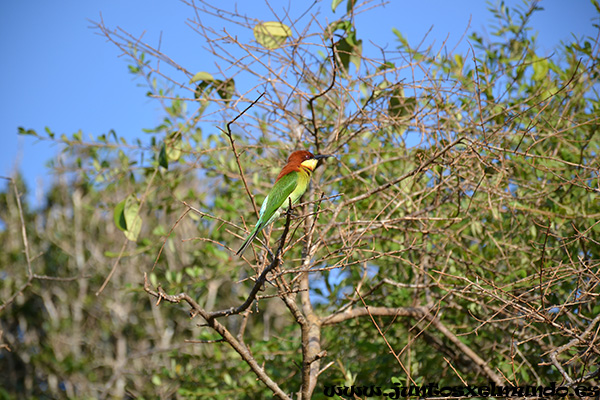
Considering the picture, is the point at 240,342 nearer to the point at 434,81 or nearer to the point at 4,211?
the point at 434,81

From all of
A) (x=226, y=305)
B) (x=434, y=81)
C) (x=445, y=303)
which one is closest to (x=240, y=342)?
(x=445, y=303)

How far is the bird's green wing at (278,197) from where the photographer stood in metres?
2.70

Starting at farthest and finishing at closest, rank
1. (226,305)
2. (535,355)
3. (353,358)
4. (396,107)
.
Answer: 1. (226,305)
2. (353,358)
3. (396,107)
4. (535,355)

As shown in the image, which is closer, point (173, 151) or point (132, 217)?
point (132, 217)

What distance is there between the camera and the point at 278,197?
2768 mm

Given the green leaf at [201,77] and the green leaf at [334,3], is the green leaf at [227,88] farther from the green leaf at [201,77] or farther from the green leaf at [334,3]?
the green leaf at [334,3]

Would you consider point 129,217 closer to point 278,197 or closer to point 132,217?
point 132,217

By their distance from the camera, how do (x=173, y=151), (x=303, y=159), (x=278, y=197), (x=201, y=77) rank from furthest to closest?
(x=173, y=151) < (x=201, y=77) < (x=303, y=159) < (x=278, y=197)

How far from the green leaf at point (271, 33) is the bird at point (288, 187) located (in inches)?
25.2

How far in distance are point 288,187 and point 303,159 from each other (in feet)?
0.91

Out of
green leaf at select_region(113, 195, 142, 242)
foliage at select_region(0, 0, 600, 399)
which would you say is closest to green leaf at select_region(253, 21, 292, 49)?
foliage at select_region(0, 0, 600, 399)

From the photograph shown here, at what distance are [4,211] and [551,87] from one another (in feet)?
50.6

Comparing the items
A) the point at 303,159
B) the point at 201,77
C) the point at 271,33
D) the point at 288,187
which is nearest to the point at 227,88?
the point at 201,77

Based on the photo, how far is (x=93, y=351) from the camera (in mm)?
13625
